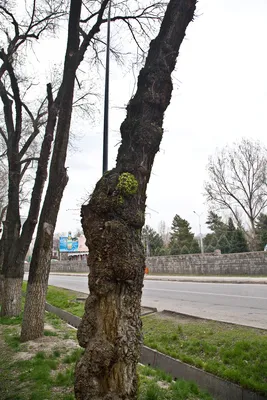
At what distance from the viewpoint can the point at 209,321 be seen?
711 centimetres

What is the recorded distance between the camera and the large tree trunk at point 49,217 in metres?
7.02

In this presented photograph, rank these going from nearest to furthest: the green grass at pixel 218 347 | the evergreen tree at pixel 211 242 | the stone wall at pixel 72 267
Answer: the green grass at pixel 218 347
the evergreen tree at pixel 211 242
the stone wall at pixel 72 267

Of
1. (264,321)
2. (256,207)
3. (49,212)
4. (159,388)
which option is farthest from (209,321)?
(256,207)

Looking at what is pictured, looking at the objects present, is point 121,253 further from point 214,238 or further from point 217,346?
point 214,238

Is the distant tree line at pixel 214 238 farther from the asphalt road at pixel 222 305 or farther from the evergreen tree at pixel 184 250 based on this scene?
the asphalt road at pixel 222 305

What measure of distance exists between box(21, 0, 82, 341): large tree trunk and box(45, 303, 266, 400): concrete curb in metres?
2.60

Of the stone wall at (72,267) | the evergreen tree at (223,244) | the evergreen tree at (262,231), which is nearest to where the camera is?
the evergreen tree at (262,231)

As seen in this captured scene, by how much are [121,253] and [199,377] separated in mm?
2709

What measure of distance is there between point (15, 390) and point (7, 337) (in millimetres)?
3247

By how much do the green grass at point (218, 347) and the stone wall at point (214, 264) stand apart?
15.4m

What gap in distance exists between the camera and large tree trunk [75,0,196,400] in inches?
107

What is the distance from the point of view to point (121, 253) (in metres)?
2.93

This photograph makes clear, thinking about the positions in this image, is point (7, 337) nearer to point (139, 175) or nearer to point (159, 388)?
point (159, 388)

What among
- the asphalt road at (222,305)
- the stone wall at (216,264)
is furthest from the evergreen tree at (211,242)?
the asphalt road at (222,305)
